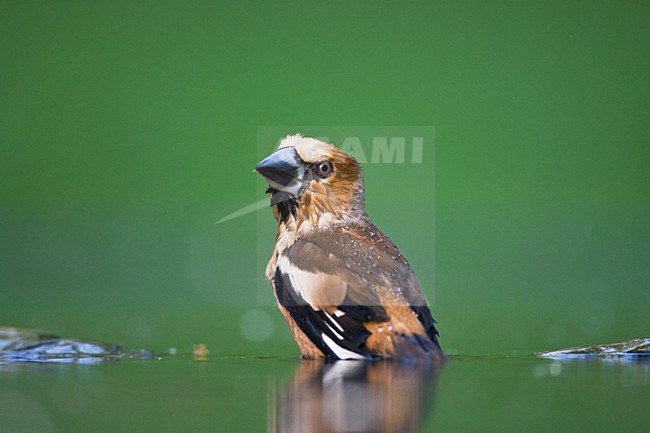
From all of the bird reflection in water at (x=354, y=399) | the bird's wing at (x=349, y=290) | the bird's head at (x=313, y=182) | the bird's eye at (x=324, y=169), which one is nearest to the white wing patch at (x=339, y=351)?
the bird's wing at (x=349, y=290)

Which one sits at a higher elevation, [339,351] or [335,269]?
[335,269]

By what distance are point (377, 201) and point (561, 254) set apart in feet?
2.78

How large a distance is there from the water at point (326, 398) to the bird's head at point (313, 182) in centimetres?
58

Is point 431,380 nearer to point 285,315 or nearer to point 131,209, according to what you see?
point 285,315

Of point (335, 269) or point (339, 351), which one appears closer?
point (339, 351)

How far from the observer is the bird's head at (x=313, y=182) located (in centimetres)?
236

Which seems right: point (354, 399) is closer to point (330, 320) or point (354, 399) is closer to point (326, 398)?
point (326, 398)

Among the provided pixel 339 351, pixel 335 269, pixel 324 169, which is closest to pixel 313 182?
pixel 324 169

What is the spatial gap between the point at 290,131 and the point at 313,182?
1.50 ft

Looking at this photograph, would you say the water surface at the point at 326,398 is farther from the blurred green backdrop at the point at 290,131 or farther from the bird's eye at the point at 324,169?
the blurred green backdrop at the point at 290,131

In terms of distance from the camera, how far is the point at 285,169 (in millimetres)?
2348

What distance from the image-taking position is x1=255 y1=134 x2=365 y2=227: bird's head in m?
2.36

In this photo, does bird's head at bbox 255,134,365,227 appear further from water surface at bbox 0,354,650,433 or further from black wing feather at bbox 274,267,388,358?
water surface at bbox 0,354,650,433

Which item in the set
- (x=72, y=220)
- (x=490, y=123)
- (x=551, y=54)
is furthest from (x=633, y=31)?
(x=72, y=220)
